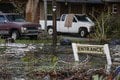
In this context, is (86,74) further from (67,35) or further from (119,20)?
(67,35)

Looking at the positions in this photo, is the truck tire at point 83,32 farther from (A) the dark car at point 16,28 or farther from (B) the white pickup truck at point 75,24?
(A) the dark car at point 16,28

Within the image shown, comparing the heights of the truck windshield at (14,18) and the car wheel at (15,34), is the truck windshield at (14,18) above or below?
above

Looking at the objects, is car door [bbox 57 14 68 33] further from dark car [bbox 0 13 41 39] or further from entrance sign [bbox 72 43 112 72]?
entrance sign [bbox 72 43 112 72]

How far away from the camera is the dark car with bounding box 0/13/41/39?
33.8 metres

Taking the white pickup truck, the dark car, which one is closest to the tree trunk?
the dark car

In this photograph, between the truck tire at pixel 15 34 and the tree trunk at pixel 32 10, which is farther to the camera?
the tree trunk at pixel 32 10

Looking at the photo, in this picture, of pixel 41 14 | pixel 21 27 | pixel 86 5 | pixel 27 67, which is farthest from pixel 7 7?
pixel 27 67

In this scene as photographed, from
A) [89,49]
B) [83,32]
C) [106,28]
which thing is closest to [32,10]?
[83,32]

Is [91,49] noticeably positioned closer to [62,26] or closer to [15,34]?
[15,34]

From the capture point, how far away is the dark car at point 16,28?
33812 mm

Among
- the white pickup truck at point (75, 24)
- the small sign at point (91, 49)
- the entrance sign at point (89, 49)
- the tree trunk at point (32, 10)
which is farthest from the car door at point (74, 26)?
the small sign at point (91, 49)

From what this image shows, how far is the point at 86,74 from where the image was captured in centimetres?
1025

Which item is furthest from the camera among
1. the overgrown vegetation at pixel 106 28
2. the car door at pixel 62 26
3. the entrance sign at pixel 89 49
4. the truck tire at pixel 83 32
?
the car door at pixel 62 26

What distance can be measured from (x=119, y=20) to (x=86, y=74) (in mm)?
28275
